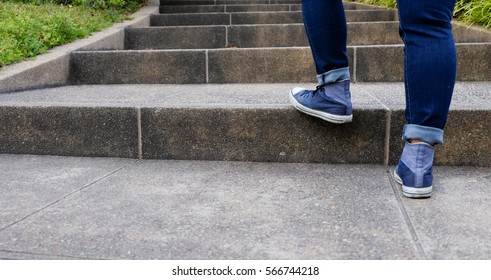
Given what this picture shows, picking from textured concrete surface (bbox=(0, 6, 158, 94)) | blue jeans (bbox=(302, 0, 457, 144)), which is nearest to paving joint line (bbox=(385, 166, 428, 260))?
blue jeans (bbox=(302, 0, 457, 144))

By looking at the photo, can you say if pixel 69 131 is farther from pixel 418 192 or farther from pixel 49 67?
pixel 418 192

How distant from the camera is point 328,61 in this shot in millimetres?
1964

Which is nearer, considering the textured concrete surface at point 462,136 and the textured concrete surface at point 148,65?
the textured concrete surface at point 462,136

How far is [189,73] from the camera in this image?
10.9 ft

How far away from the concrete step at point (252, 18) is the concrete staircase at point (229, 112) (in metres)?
1.87

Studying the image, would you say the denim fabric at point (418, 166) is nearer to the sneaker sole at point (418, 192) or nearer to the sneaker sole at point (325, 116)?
the sneaker sole at point (418, 192)

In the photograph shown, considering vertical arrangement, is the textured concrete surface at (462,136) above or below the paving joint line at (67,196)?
above

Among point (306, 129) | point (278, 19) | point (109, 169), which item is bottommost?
point (109, 169)

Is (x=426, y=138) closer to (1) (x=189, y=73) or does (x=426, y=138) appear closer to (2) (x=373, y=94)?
(2) (x=373, y=94)

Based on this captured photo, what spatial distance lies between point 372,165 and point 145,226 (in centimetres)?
105

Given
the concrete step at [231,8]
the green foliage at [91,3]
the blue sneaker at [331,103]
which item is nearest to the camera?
Result: the blue sneaker at [331,103]

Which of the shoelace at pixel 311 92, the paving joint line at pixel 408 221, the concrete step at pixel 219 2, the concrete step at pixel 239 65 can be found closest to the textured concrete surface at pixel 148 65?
the concrete step at pixel 239 65

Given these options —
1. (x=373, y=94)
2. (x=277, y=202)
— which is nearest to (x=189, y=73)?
(x=373, y=94)

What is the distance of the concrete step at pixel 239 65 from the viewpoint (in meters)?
3.11
